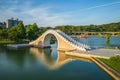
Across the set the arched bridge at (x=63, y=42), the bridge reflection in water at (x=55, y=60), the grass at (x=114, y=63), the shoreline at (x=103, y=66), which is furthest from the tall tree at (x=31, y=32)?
the grass at (x=114, y=63)

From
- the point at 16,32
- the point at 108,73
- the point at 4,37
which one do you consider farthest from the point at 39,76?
the point at 4,37

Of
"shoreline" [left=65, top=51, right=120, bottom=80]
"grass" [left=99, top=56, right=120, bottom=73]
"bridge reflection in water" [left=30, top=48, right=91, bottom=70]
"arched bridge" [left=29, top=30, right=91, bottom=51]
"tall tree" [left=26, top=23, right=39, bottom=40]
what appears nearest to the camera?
"shoreline" [left=65, top=51, right=120, bottom=80]

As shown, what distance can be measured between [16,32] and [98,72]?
35.3m

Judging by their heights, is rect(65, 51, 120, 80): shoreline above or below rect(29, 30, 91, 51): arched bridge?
below

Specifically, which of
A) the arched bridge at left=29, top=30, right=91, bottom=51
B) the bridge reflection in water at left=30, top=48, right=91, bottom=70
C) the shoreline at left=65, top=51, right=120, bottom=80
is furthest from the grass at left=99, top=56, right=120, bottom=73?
the arched bridge at left=29, top=30, right=91, bottom=51

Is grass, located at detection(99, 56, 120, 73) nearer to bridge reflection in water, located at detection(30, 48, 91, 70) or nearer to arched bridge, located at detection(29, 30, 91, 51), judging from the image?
bridge reflection in water, located at detection(30, 48, 91, 70)

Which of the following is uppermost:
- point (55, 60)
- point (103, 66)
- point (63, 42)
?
point (63, 42)

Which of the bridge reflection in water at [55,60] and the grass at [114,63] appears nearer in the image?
the grass at [114,63]

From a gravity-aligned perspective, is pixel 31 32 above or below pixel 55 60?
above

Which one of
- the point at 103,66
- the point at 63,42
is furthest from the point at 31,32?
the point at 103,66

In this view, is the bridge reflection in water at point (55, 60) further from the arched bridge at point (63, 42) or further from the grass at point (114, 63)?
the grass at point (114, 63)

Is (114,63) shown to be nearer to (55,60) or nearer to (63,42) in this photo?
(55,60)

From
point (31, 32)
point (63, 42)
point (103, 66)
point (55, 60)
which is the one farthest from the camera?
point (31, 32)

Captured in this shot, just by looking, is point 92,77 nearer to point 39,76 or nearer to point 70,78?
point 70,78
